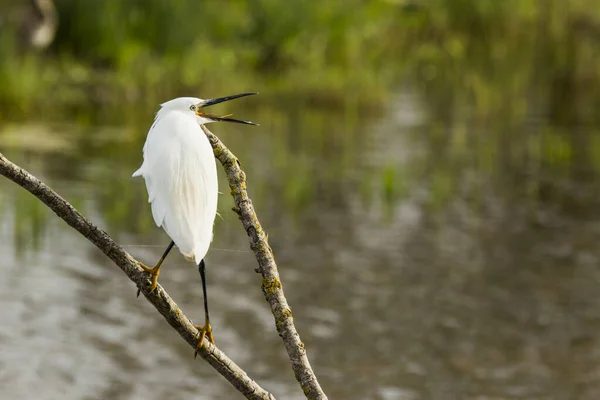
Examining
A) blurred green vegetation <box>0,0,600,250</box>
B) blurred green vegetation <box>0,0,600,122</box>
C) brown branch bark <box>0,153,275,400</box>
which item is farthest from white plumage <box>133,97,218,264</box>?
blurred green vegetation <box>0,0,600,122</box>

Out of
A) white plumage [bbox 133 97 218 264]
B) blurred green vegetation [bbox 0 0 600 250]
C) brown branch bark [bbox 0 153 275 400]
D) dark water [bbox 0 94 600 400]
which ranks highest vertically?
blurred green vegetation [bbox 0 0 600 250]

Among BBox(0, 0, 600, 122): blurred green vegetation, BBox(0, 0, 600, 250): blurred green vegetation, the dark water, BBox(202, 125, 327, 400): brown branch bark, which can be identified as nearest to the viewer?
BBox(202, 125, 327, 400): brown branch bark

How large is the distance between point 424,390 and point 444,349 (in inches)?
31.1

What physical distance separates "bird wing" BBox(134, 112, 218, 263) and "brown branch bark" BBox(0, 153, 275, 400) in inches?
4.5

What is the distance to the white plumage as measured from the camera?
1.96 m

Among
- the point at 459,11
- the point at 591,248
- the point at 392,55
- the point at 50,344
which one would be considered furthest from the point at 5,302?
the point at 459,11

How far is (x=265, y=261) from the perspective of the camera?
86.9 inches

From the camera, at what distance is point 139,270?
2092 millimetres

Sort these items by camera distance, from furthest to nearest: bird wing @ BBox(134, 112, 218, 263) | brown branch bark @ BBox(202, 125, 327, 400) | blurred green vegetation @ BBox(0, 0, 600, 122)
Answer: blurred green vegetation @ BBox(0, 0, 600, 122) → brown branch bark @ BBox(202, 125, 327, 400) → bird wing @ BBox(134, 112, 218, 263)

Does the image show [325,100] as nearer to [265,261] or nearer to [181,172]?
[265,261]

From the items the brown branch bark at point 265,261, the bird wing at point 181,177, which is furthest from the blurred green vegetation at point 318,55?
the bird wing at point 181,177

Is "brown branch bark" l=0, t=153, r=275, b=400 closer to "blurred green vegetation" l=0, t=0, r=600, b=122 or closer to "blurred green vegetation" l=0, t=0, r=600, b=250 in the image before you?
"blurred green vegetation" l=0, t=0, r=600, b=250

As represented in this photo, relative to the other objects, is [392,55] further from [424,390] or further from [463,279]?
[424,390]

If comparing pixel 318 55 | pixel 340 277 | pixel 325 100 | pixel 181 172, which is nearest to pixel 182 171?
pixel 181 172
